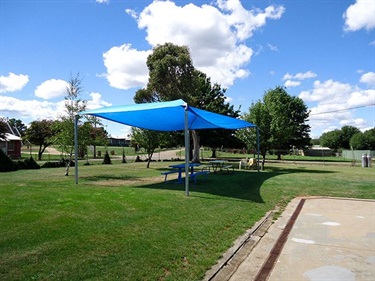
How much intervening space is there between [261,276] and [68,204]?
4599 mm

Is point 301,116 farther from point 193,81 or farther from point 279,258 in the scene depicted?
point 279,258

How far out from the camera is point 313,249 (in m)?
4.72

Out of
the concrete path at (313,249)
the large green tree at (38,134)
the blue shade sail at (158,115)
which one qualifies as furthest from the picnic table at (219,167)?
the large green tree at (38,134)

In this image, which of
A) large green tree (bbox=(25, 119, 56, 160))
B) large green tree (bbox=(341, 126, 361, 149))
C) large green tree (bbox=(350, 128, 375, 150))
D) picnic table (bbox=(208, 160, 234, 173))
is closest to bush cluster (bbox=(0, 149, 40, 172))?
picnic table (bbox=(208, 160, 234, 173))

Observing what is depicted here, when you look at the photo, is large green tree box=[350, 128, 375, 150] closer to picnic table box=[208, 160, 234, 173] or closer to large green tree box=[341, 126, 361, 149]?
large green tree box=[341, 126, 361, 149]

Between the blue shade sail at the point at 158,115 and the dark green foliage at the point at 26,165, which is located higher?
the blue shade sail at the point at 158,115

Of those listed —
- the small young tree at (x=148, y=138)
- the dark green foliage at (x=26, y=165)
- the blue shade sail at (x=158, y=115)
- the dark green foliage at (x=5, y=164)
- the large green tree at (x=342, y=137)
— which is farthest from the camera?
the large green tree at (x=342, y=137)

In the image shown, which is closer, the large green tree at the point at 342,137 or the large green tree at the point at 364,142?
the large green tree at the point at 364,142

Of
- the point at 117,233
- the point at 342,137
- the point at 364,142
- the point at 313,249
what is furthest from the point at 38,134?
the point at 342,137

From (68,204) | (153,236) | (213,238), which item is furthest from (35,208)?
(213,238)

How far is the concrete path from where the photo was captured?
378 centimetres

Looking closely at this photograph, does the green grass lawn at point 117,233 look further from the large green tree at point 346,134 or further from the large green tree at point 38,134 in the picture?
the large green tree at point 346,134

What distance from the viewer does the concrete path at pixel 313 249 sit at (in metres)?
3.78

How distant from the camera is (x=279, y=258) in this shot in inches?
171
